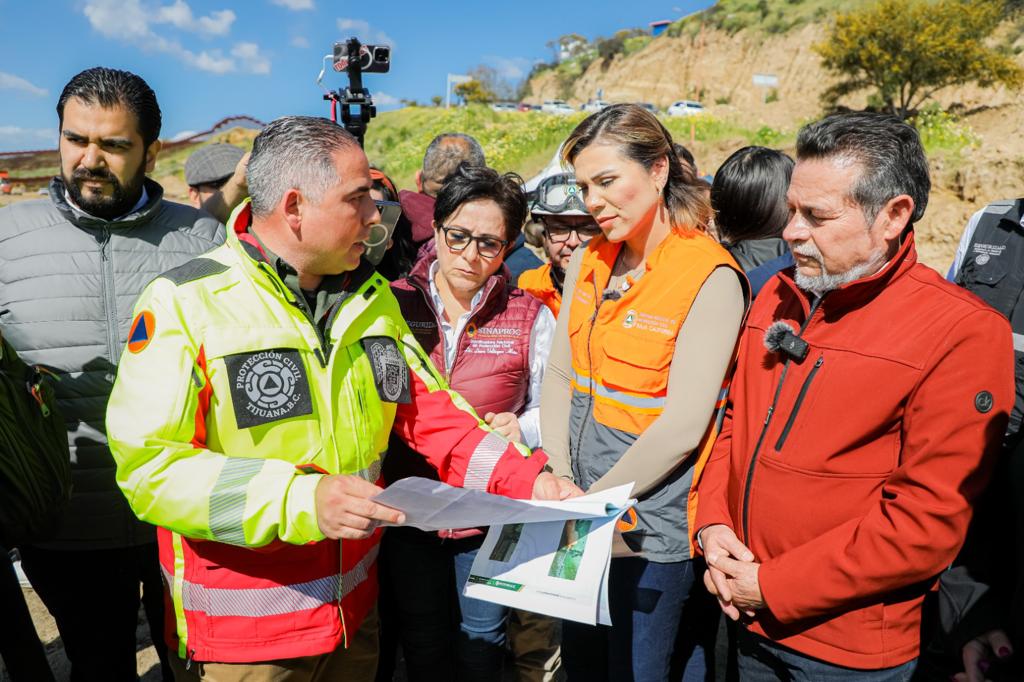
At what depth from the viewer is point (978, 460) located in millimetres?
1456

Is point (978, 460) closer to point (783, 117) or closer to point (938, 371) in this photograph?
point (938, 371)

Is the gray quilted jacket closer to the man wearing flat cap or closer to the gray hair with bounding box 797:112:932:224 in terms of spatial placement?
the man wearing flat cap

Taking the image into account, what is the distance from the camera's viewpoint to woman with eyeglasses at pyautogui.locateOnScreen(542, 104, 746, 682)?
6.39ft

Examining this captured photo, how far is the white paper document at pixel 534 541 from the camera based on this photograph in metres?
1.47

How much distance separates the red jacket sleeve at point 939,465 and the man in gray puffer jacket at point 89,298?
2358 millimetres

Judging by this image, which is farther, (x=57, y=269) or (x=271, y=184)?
(x=57, y=269)

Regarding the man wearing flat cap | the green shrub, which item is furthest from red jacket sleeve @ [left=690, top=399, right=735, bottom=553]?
the green shrub

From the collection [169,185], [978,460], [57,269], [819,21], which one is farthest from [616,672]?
[819,21]

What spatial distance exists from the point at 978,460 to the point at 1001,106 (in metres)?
22.4

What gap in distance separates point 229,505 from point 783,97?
115 ft

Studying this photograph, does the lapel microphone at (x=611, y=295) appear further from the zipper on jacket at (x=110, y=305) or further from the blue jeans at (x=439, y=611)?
the zipper on jacket at (x=110, y=305)

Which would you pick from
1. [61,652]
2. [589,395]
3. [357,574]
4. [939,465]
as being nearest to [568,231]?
[589,395]

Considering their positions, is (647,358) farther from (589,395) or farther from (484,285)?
(484,285)

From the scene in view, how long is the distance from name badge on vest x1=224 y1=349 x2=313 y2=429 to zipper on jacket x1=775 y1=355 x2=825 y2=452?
1.22 m
